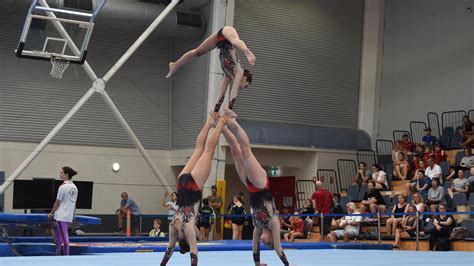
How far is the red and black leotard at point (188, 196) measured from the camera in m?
8.05

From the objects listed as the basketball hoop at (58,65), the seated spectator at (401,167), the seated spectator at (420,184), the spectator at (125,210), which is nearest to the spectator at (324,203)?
the seated spectator at (420,184)

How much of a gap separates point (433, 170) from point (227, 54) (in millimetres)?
12327

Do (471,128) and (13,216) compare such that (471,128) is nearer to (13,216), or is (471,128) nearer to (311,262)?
(311,262)

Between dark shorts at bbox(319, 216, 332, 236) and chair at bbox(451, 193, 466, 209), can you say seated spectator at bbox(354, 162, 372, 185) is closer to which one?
dark shorts at bbox(319, 216, 332, 236)

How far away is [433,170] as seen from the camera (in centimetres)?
1983

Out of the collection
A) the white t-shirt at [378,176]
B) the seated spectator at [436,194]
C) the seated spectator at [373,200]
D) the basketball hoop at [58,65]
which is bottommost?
the seated spectator at [373,200]

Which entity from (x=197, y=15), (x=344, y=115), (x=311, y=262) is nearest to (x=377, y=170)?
(x=344, y=115)

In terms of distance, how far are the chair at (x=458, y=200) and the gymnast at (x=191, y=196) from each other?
11.3 m

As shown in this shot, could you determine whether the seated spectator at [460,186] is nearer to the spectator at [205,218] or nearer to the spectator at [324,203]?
the spectator at [324,203]

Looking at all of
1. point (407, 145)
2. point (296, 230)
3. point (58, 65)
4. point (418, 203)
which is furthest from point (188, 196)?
point (407, 145)

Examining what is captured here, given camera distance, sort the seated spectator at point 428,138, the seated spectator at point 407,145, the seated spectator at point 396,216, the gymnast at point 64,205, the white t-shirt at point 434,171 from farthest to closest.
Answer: the seated spectator at point 407,145, the seated spectator at point 428,138, the white t-shirt at point 434,171, the seated spectator at point 396,216, the gymnast at point 64,205

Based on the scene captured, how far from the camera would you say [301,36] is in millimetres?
24656

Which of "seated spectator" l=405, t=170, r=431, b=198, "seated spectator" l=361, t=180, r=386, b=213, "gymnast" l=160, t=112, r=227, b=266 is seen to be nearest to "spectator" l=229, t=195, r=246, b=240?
"seated spectator" l=361, t=180, r=386, b=213

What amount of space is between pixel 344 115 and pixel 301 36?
2969 millimetres
